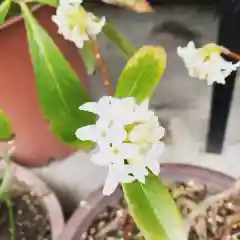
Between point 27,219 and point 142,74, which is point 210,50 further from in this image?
point 27,219

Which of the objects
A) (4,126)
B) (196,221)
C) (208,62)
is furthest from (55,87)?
(196,221)

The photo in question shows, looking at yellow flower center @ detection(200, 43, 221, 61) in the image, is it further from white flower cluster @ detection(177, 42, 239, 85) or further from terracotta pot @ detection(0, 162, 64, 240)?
terracotta pot @ detection(0, 162, 64, 240)

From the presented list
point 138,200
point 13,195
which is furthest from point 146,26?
point 138,200

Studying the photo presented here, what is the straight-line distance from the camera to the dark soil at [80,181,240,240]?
2.64ft

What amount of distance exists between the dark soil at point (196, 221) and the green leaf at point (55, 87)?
7.2 inches

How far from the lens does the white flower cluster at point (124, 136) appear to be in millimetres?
520

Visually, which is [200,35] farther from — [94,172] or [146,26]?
[94,172]

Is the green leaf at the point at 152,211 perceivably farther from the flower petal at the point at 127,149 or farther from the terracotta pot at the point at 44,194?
the terracotta pot at the point at 44,194

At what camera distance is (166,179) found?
0.85 metres

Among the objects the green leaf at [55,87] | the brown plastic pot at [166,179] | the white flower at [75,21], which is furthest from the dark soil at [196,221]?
the white flower at [75,21]

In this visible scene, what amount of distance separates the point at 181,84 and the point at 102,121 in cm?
71

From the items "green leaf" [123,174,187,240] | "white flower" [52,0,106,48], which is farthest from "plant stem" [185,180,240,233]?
"white flower" [52,0,106,48]

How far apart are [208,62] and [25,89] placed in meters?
0.44

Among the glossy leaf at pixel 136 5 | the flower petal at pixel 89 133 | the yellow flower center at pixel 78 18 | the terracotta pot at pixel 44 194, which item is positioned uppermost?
the yellow flower center at pixel 78 18
